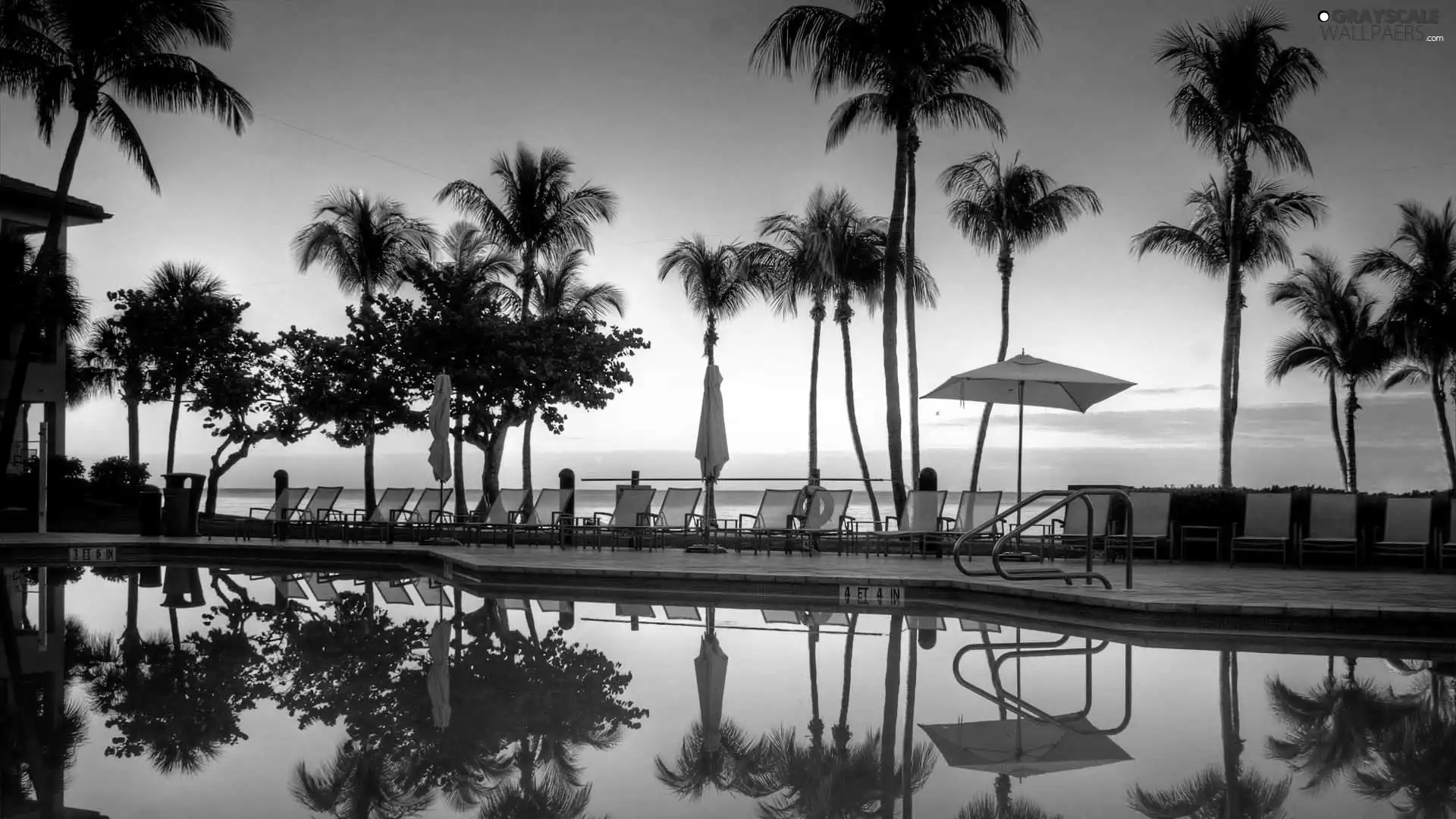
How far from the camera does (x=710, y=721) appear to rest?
5.34m

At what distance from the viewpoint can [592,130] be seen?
20891 millimetres

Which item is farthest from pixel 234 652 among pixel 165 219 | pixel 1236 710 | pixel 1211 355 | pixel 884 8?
pixel 1211 355

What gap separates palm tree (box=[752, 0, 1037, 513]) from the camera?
53.7ft

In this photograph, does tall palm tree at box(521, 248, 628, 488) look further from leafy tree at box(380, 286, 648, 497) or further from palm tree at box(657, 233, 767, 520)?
leafy tree at box(380, 286, 648, 497)

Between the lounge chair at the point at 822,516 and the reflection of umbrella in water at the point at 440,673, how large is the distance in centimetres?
624

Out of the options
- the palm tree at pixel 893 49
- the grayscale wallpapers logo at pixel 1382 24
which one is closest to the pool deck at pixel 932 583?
the palm tree at pixel 893 49

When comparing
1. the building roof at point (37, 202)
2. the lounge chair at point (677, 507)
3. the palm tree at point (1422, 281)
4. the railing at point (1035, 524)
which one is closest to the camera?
the railing at point (1035, 524)

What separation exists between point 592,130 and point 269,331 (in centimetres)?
901

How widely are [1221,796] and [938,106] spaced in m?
15.3

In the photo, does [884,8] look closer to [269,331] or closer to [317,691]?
[317,691]

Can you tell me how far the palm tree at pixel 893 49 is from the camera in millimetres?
16359

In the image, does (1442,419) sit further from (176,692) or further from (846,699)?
A: (176,692)

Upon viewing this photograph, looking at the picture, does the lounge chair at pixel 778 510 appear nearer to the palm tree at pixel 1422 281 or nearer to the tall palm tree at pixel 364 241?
the tall palm tree at pixel 364 241

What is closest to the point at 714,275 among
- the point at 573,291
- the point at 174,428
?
the point at 573,291
